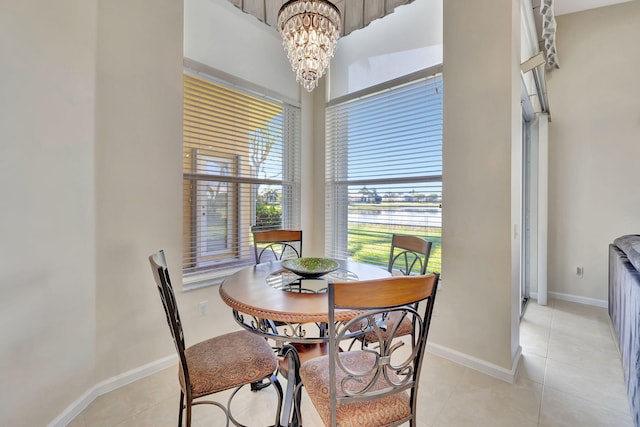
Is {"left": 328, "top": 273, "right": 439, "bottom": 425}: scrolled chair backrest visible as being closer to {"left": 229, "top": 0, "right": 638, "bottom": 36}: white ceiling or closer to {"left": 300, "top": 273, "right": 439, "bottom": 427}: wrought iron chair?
{"left": 300, "top": 273, "right": 439, "bottom": 427}: wrought iron chair

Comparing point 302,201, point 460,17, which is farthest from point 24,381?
point 460,17

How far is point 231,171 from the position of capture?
2648 millimetres

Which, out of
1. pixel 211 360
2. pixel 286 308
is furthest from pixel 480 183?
pixel 211 360

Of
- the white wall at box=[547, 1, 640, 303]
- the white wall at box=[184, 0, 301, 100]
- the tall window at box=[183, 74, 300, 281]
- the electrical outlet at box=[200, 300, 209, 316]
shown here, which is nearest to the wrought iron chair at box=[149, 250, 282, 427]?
the electrical outlet at box=[200, 300, 209, 316]

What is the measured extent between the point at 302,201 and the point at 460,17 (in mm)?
2270

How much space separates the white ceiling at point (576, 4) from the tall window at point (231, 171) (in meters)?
3.60

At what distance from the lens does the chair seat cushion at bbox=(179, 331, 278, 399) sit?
4.04 feet

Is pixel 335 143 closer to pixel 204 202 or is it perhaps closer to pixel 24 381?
pixel 204 202

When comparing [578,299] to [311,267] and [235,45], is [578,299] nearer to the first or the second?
[311,267]

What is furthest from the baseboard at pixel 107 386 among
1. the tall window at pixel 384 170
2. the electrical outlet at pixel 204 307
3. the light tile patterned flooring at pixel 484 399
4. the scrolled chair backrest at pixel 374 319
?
the tall window at pixel 384 170

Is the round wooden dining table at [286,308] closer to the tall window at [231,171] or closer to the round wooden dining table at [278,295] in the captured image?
the round wooden dining table at [278,295]

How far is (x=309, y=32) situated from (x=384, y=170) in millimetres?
1527

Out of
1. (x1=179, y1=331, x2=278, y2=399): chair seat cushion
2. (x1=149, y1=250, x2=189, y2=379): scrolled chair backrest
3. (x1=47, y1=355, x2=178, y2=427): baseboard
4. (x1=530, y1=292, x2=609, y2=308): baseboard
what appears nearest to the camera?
(x1=149, y1=250, x2=189, y2=379): scrolled chair backrest

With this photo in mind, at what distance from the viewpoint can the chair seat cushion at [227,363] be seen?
1.23m
